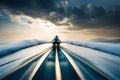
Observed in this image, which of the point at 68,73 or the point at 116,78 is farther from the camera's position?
the point at 68,73

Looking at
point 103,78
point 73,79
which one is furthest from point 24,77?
point 103,78

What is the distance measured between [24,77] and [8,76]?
399mm

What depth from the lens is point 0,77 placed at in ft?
13.7

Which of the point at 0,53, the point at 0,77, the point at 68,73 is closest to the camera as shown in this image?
the point at 0,77

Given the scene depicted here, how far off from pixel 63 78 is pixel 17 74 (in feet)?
3.98

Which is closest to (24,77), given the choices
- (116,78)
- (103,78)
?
(103,78)

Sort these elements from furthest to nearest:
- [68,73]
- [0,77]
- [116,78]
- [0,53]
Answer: [0,53] < [68,73] < [116,78] < [0,77]

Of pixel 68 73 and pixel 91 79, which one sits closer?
pixel 91 79

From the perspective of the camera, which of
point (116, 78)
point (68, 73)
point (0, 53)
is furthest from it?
point (0, 53)

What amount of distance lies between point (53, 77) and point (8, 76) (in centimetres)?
111

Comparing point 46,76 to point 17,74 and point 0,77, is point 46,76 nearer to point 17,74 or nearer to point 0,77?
point 17,74

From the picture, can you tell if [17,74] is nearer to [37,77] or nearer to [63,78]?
[37,77]

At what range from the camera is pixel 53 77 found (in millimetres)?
4363

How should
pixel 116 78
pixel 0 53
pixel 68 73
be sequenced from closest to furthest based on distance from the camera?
pixel 116 78
pixel 68 73
pixel 0 53
